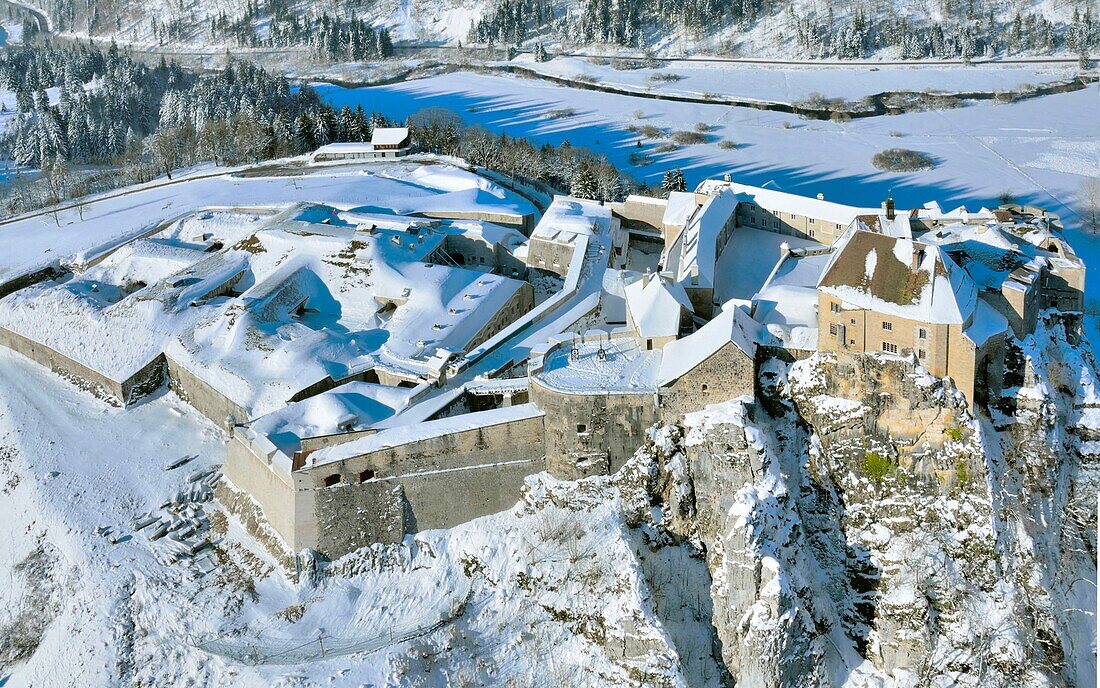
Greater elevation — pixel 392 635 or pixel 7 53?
pixel 7 53

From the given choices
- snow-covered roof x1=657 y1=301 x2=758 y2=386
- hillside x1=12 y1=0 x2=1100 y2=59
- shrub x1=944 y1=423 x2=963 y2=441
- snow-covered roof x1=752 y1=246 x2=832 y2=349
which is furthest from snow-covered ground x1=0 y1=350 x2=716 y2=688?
hillside x1=12 y1=0 x2=1100 y2=59

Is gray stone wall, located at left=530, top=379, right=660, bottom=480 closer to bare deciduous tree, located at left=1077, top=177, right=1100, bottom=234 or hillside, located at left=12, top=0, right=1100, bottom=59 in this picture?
bare deciduous tree, located at left=1077, top=177, right=1100, bottom=234

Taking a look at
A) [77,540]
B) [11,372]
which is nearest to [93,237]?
[11,372]

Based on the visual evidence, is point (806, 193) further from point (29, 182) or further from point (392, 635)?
point (29, 182)

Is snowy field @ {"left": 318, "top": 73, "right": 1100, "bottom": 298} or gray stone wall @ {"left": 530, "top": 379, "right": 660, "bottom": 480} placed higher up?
snowy field @ {"left": 318, "top": 73, "right": 1100, "bottom": 298}

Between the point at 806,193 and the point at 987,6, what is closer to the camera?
the point at 806,193

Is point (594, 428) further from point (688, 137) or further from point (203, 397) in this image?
point (688, 137)

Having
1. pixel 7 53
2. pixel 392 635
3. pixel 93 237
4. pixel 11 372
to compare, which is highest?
pixel 7 53
